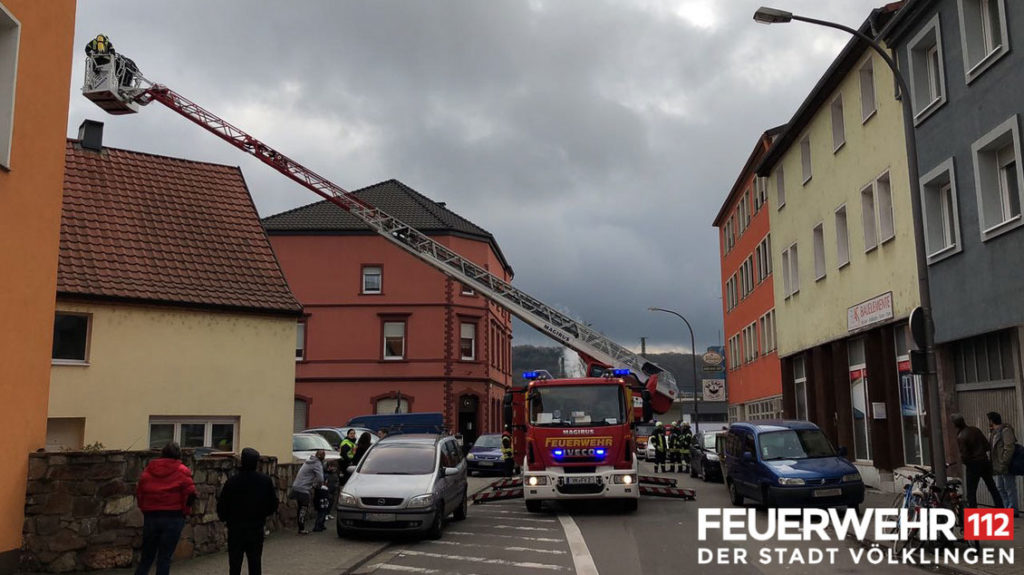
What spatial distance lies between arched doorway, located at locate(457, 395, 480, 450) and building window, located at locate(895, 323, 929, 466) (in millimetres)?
28254

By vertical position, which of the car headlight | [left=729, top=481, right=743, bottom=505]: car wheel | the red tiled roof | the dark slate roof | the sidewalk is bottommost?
the sidewalk

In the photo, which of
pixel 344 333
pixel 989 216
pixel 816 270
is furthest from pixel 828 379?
pixel 344 333

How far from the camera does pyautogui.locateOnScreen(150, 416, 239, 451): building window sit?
17.4 m

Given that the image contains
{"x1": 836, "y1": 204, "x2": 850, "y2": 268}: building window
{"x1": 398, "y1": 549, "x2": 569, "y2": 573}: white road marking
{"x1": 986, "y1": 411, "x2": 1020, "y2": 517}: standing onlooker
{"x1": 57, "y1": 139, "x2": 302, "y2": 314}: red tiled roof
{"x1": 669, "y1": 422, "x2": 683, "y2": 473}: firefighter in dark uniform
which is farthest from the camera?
{"x1": 669, "y1": 422, "x2": 683, "y2": 473}: firefighter in dark uniform

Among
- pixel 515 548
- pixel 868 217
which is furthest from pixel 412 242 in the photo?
pixel 515 548

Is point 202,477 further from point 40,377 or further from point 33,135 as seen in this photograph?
point 33,135

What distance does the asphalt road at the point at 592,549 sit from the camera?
36.7 ft

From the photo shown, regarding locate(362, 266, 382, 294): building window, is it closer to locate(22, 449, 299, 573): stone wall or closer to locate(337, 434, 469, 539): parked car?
locate(337, 434, 469, 539): parked car

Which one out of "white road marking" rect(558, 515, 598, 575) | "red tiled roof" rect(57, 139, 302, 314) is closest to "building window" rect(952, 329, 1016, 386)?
"white road marking" rect(558, 515, 598, 575)

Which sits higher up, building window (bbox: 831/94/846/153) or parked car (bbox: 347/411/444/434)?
building window (bbox: 831/94/846/153)

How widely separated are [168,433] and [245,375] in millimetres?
1805

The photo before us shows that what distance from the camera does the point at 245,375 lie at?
18.2 metres

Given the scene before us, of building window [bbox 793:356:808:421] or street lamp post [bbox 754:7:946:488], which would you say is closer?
street lamp post [bbox 754:7:946:488]

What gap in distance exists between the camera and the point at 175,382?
56.9 feet
